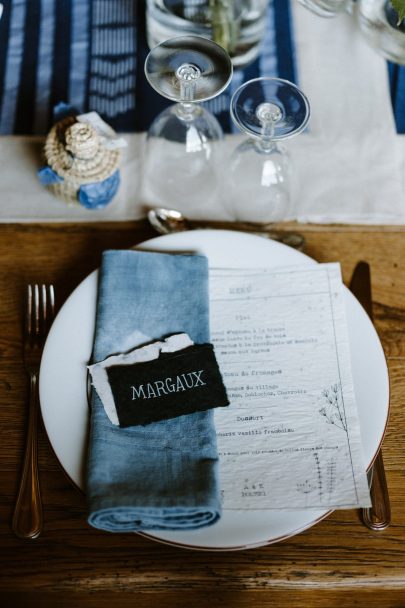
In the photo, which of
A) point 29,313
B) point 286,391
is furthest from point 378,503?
point 29,313

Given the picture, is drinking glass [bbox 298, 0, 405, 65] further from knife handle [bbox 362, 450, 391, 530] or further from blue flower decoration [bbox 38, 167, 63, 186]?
knife handle [bbox 362, 450, 391, 530]

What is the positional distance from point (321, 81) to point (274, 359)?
0.41 meters

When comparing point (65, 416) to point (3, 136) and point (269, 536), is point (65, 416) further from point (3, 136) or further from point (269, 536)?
point (3, 136)

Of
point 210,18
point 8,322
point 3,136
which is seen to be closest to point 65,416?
point 8,322

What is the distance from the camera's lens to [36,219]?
2.23 ft

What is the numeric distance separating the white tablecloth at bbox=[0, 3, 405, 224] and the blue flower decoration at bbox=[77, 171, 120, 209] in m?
0.01

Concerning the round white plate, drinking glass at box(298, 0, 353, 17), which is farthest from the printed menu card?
drinking glass at box(298, 0, 353, 17)

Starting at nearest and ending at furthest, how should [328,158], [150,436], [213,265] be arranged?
1. [150,436]
2. [213,265]
3. [328,158]

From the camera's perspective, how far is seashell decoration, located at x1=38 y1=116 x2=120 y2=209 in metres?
0.60

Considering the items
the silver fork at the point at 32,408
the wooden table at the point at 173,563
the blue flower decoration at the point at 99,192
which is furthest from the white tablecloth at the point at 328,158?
the wooden table at the point at 173,563

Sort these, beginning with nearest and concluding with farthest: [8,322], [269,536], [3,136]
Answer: [269,536] < [8,322] < [3,136]

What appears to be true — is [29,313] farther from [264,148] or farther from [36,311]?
[264,148]

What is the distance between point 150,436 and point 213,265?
19cm

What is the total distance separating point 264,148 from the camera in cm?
63
